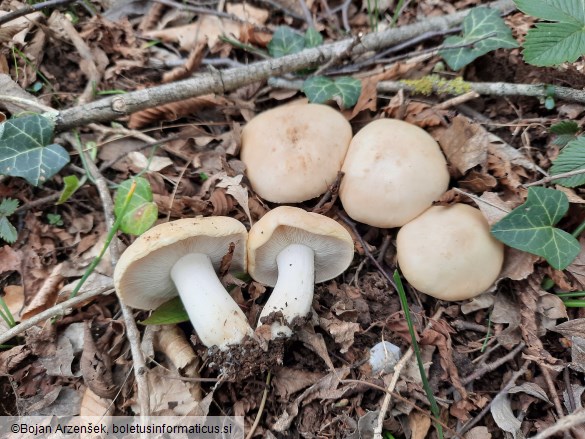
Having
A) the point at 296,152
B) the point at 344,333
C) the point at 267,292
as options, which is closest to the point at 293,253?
the point at 267,292

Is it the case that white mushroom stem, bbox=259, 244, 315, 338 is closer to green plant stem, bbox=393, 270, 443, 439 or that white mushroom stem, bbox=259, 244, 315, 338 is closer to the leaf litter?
the leaf litter

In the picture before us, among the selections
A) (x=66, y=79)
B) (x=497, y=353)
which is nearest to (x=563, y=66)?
(x=497, y=353)

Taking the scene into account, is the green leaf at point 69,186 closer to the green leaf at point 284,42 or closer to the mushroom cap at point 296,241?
the mushroom cap at point 296,241

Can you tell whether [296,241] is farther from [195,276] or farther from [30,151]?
[30,151]

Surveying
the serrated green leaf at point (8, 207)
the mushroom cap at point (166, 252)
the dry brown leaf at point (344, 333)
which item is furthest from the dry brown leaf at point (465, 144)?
the serrated green leaf at point (8, 207)

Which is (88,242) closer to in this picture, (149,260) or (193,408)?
(149,260)

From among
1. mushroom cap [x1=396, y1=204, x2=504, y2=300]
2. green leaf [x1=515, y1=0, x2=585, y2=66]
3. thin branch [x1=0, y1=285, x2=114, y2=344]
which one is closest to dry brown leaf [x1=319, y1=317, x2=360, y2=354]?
mushroom cap [x1=396, y1=204, x2=504, y2=300]

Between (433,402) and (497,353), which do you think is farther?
(497,353)
